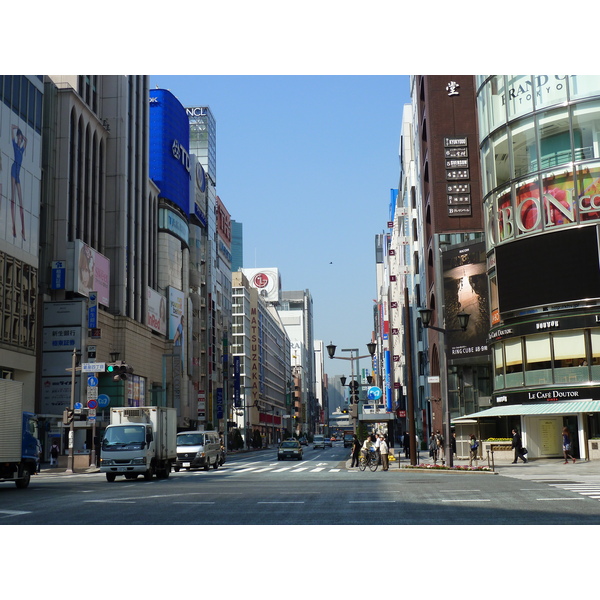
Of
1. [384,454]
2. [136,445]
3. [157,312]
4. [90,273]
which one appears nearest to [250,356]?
[157,312]

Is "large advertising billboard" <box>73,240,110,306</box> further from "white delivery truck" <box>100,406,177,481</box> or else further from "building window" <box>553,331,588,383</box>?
"building window" <box>553,331,588,383</box>

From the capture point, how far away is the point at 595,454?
39500 mm

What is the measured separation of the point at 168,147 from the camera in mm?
99062

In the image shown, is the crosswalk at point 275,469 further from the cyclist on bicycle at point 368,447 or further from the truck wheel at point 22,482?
the truck wheel at point 22,482

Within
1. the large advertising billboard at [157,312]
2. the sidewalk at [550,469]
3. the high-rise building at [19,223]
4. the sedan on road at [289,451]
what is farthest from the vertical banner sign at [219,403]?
the sidewalk at [550,469]

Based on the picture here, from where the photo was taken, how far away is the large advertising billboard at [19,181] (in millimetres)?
51188

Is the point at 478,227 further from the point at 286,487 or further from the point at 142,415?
the point at 286,487

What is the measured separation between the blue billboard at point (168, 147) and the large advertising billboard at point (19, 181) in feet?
134

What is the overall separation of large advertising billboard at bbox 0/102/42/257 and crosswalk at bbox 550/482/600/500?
39.9m

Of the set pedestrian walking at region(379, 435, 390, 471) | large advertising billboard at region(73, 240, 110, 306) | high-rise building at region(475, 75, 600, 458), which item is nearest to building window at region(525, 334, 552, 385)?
high-rise building at region(475, 75, 600, 458)

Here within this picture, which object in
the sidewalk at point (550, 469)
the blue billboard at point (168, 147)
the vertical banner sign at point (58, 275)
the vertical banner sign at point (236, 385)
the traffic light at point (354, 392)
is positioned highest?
the blue billboard at point (168, 147)

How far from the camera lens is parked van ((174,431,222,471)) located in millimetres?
42031
